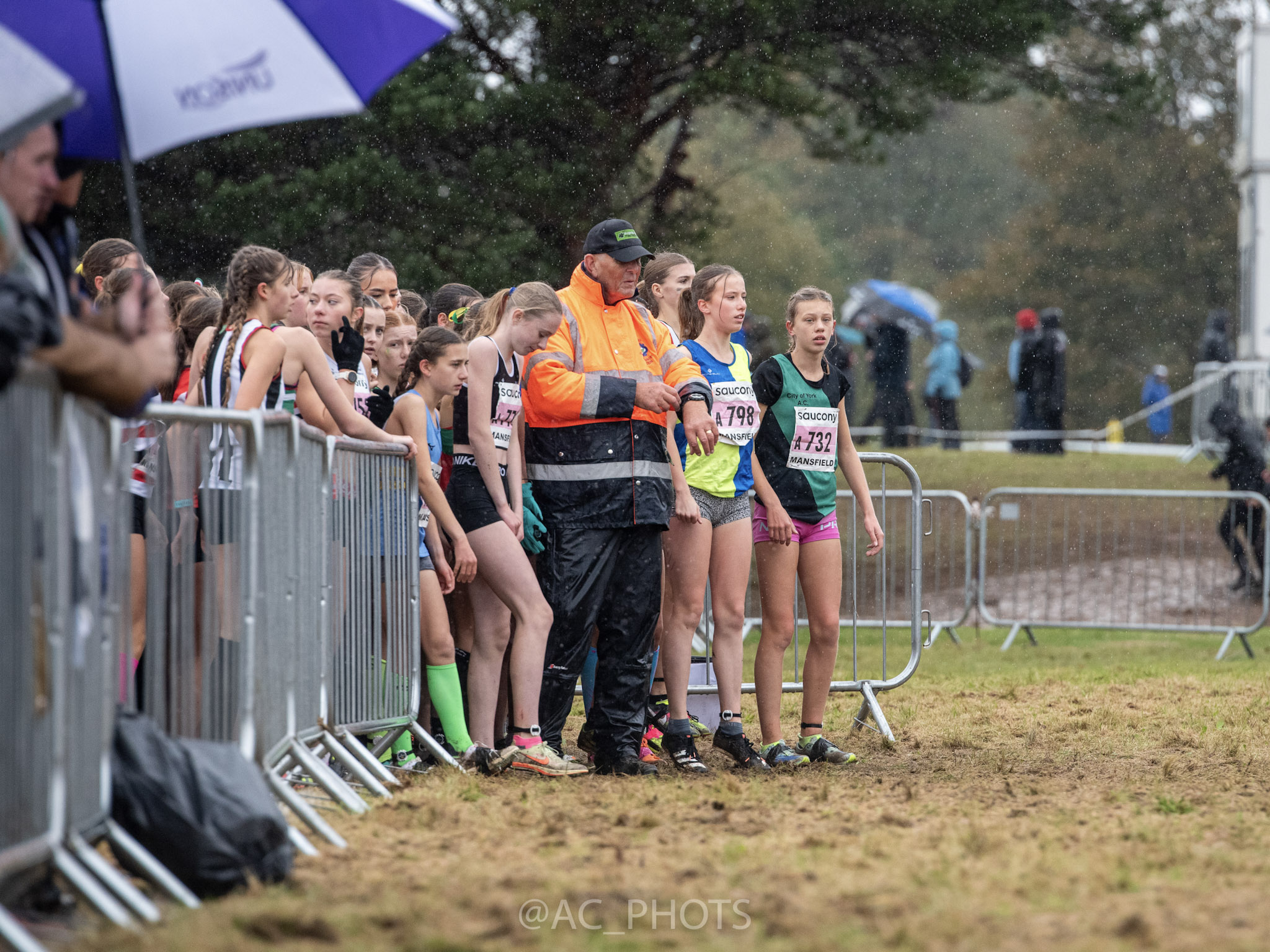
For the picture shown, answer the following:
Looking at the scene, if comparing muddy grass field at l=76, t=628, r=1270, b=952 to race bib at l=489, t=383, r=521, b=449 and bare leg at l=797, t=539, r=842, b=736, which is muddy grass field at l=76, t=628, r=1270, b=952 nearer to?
bare leg at l=797, t=539, r=842, b=736

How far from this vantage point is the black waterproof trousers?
6.48 meters

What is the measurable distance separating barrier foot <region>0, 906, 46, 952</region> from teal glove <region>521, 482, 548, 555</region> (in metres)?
3.43

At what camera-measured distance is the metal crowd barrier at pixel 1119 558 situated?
12.6 meters

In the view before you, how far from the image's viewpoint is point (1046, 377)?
22516 mm

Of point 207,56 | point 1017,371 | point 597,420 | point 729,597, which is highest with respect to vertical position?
point 207,56

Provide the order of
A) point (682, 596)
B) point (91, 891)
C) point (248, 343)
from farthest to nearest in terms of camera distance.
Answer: point (682, 596) → point (248, 343) → point (91, 891)

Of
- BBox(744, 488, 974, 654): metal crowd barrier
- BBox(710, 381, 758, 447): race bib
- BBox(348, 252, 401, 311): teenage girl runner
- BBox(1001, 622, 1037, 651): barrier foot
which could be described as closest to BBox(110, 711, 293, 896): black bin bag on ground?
BBox(710, 381, 758, 447): race bib

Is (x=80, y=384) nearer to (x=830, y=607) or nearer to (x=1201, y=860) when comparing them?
(x=1201, y=860)

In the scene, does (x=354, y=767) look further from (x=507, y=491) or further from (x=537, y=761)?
(x=507, y=491)

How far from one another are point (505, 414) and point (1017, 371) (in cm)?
1727

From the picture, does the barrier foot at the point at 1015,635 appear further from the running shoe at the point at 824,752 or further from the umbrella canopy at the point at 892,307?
the umbrella canopy at the point at 892,307

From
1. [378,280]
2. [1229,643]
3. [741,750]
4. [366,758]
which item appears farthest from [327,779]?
[1229,643]

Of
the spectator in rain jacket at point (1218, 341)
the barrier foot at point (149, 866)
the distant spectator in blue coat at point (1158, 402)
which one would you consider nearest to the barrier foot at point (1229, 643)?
the barrier foot at point (149, 866)

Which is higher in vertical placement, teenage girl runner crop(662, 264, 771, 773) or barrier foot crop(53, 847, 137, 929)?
teenage girl runner crop(662, 264, 771, 773)
